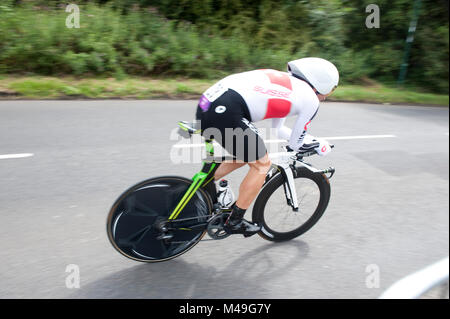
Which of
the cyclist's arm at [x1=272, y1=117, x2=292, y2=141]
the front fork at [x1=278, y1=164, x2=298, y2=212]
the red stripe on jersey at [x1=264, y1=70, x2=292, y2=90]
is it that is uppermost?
the red stripe on jersey at [x1=264, y1=70, x2=292, y2=90]

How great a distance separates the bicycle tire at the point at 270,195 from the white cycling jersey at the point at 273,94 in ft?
2.02

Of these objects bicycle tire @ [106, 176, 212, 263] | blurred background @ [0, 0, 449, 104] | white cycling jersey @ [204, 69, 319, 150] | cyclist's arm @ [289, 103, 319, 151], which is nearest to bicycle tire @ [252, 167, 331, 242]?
cyclist's arm @ [289, 103, 319, 151]

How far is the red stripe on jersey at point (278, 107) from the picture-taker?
2699 mm

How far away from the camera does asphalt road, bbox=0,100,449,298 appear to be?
9.69ft

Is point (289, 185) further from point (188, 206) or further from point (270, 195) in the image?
point (188, 206)

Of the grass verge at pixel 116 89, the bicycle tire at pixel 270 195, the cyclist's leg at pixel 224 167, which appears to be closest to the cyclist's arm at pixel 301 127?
the bicycle tire at pixel 270 195

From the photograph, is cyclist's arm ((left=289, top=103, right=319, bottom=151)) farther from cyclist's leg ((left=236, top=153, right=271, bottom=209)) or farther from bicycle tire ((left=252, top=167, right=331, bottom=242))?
bicycle tire ((left=252, top=167, right=331, bottom=242))

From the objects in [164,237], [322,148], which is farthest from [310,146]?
[164,237]

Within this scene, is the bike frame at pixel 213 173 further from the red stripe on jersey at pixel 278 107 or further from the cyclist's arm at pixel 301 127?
the red stripe on jersey at pixel 278 107

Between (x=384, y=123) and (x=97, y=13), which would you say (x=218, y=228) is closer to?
(x=384, y=123)

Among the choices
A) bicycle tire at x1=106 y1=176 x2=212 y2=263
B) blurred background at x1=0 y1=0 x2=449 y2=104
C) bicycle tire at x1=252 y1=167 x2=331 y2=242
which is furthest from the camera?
blurred background at x1=0 y1=0 x2=449 y2=104

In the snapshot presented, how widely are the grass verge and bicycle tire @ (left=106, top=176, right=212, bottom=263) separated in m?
4.69

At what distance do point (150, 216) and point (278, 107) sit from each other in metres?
1.36

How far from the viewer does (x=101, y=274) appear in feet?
9.69
